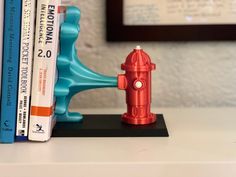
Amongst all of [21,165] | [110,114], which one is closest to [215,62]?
[110,114]

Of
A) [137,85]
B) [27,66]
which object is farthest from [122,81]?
[27,66]

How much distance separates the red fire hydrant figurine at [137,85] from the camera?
64 centimetres

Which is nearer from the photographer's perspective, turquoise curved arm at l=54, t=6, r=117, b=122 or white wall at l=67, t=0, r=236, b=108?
turquoise curved arm at l=54, t=6, r=117, b=122

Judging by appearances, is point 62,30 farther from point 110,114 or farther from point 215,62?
point 215,62

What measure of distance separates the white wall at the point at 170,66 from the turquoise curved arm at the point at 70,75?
157mm

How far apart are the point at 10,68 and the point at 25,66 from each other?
0.07 ft

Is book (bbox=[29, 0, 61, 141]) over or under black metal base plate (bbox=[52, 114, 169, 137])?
over

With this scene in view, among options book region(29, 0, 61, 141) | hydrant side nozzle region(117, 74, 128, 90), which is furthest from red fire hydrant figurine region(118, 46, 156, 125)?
book region(29, 0, 61, 141)

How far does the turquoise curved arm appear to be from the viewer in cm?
62

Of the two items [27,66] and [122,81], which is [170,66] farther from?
[27,66]

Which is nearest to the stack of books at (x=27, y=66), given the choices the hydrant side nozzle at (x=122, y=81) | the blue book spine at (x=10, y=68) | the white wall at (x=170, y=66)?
the blue book spine at (x=10, y=68)

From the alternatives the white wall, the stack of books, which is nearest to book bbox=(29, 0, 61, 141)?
the stack of books

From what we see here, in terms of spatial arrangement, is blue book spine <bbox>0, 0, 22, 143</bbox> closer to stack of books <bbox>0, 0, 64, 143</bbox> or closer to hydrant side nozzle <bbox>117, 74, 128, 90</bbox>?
stack of books <bbox>0, 0, 64, 143</bbox>

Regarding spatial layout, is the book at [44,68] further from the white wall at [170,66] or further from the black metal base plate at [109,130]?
the white wall at [170,66]
